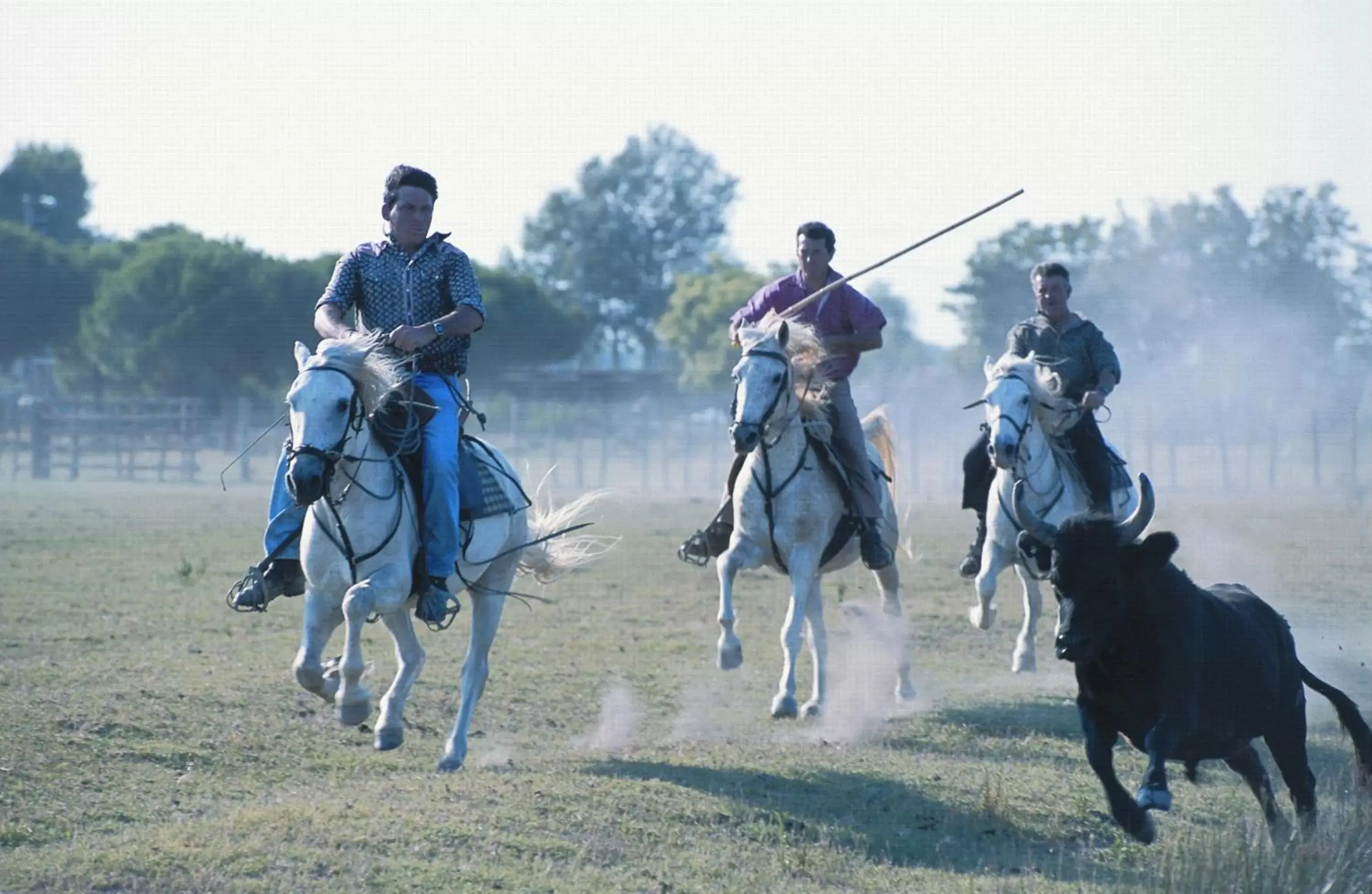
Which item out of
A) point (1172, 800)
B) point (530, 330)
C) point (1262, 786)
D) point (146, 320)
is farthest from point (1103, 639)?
point (530, 330)

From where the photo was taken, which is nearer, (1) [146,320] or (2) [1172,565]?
(2) [1172,565]

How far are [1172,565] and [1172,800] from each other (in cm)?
180

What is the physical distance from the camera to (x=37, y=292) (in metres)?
50.5

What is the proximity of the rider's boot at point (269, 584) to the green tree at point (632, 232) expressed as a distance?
68.8m

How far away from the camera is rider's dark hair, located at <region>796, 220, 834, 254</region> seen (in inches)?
478

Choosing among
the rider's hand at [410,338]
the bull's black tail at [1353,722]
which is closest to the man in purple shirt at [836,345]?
the rider's hand at [410,338]

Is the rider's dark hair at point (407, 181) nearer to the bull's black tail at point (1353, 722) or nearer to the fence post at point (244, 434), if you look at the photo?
the bull's black tail at point (1353, 722)

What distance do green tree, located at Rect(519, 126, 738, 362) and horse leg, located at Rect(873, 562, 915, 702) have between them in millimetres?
65156

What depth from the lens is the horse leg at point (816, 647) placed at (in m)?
11.5

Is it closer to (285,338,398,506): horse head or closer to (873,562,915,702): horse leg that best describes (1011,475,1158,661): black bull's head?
(285,338,398,506): horse head

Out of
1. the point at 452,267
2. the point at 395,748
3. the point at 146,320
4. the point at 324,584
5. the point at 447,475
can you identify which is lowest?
the point at 395,748

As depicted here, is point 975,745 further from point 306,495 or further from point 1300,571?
point 1300,571

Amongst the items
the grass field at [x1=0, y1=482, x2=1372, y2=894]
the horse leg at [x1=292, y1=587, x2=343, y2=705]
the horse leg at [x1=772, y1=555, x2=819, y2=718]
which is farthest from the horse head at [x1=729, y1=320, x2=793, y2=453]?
the horse leg at [x1=292, y1=587, x2=343, y2=705]

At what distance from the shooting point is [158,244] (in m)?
52.8
